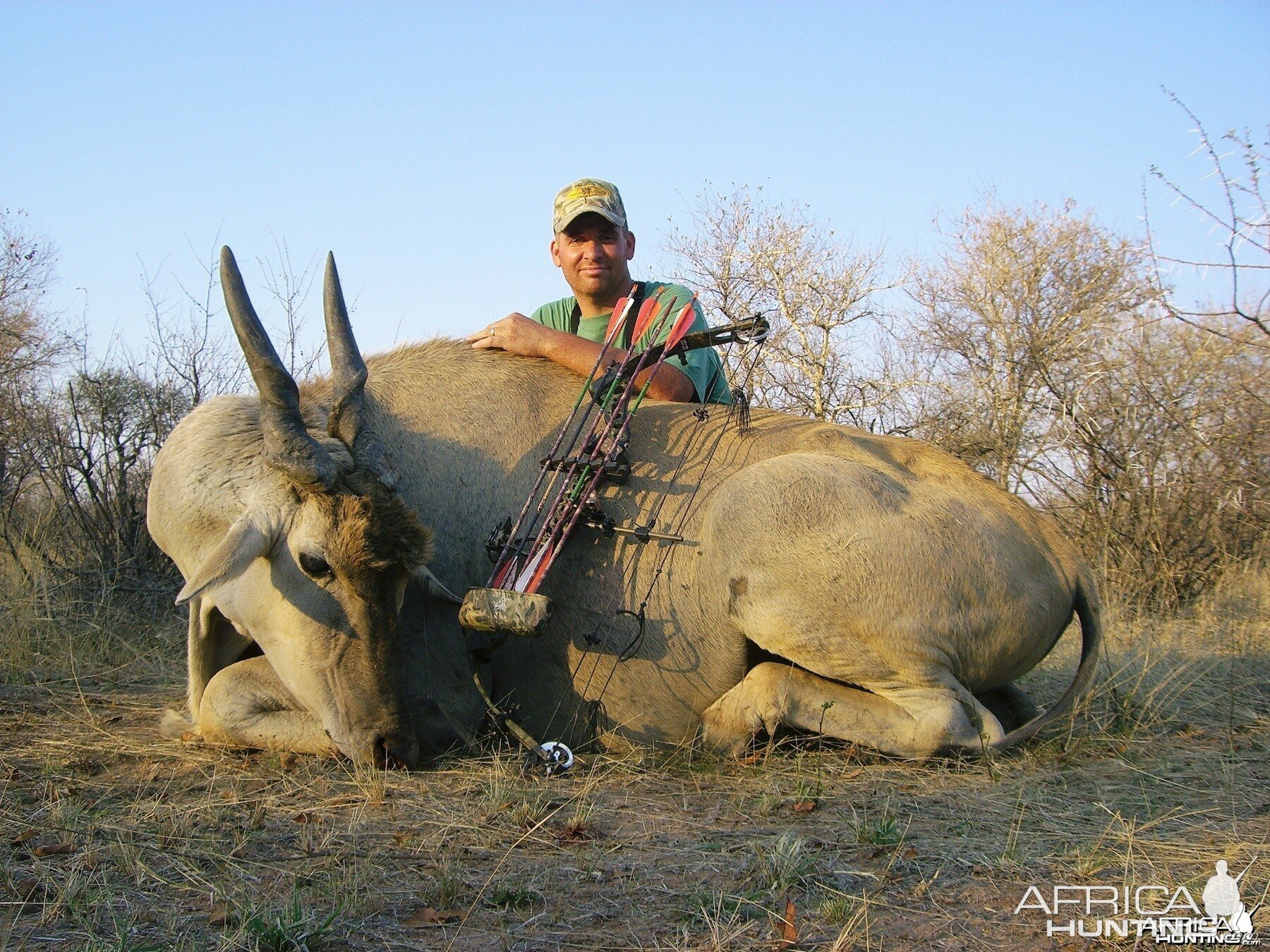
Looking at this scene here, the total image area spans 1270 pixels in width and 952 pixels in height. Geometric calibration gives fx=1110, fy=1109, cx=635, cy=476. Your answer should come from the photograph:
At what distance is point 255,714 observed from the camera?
432 cm

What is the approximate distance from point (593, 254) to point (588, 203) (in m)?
0.27

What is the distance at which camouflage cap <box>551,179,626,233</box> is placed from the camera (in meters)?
5.82

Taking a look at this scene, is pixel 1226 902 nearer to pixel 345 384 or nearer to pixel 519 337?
pixel 345 384

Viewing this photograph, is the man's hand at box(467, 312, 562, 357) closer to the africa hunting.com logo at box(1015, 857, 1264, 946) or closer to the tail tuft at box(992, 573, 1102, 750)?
the tail tuft at box(992, 573, 1102, 750)

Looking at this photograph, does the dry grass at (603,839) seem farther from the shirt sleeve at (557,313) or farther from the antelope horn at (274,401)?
the shirt sleeve at (557,313)

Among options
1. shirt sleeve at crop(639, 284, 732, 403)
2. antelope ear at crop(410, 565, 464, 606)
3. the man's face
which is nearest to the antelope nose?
antelope ear at crop(410, 565, 464, 606)

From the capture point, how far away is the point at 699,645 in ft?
14.6

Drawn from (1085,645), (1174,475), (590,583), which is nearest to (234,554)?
(590,583)

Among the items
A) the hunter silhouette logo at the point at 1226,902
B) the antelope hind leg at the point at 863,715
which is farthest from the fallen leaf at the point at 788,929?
the antelope hind leg at the point at 863,715

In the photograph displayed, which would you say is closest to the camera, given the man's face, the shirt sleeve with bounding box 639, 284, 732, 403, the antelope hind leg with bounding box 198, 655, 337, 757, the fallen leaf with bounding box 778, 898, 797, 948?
the fallen leaf with bounding box 778, 898, 797, 948

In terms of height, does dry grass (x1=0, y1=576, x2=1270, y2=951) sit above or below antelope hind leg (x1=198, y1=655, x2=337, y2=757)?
below

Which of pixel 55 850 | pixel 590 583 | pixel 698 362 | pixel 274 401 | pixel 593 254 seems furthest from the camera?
pixel 593 254

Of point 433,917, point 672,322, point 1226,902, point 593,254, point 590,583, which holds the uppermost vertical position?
point 593,254

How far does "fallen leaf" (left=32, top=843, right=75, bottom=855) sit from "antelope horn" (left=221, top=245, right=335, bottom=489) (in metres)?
1.36
